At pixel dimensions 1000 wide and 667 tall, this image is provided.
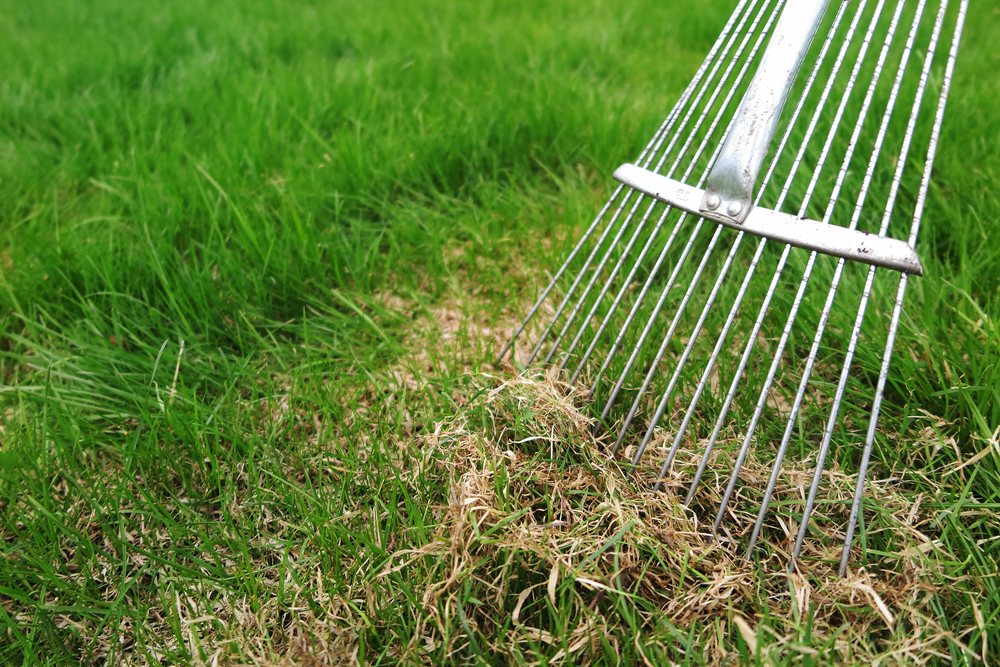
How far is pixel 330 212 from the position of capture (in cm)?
226

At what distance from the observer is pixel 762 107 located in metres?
1.31

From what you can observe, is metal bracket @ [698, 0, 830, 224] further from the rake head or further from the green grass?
the green grass

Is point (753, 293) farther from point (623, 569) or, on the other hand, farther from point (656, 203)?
point (623, 569)

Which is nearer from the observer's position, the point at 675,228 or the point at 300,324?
the point at 675,228

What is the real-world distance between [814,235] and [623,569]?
75 centimetres

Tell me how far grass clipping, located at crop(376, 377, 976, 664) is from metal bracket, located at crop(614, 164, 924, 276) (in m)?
0.45

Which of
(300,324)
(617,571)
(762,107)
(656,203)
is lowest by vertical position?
(300,324)

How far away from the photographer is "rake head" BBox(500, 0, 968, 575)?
1210 mm

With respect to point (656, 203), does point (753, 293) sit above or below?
below

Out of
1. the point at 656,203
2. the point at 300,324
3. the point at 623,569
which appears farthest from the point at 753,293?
the point at 300,324

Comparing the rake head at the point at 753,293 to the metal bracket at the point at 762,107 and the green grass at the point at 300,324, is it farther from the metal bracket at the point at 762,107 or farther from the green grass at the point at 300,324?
the green grass at the point at 300,324

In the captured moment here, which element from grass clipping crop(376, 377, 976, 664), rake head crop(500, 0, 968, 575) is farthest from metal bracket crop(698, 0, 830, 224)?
grass clipping crop(376, 377, 976, 664)

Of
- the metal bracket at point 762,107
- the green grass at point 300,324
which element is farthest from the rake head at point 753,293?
the green grass at point 300,324

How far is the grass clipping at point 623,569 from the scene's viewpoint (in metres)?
1.08
